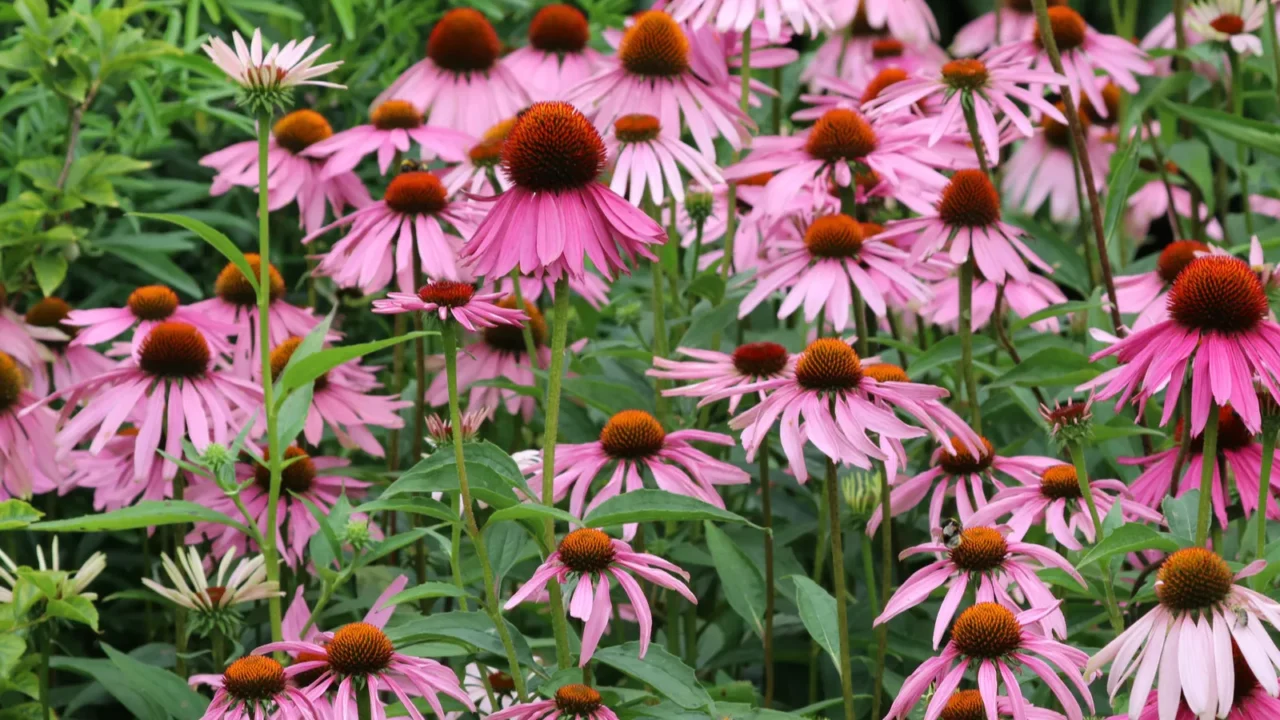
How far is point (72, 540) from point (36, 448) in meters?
0.35

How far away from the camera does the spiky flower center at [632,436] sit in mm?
1394

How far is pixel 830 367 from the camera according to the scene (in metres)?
1.24

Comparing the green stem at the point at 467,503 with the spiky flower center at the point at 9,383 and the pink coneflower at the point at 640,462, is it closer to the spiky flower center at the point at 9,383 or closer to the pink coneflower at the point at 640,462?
the pink coneflower at the point at 640,462

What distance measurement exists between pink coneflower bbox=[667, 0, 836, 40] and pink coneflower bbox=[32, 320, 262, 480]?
641mm

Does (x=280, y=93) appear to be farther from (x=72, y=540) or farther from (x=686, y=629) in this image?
(x=72, y=540)

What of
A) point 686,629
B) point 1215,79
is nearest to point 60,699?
point 686,629

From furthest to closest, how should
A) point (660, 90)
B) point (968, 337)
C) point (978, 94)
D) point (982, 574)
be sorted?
1. point (660, 90)
2. point (978, 94)
3. point (968, 337)
4. point (982, 574)

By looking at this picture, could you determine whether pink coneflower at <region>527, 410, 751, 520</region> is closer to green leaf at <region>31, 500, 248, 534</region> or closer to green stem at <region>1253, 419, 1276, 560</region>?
green leaf at <region>31, 500, 248, 534</region>

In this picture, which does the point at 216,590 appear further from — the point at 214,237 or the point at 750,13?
the point at 750,13

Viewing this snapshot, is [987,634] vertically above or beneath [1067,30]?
beneath

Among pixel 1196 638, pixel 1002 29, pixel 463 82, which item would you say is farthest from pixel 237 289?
pixel 1002 29

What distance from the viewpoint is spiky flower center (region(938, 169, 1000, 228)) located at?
1537 millimetres

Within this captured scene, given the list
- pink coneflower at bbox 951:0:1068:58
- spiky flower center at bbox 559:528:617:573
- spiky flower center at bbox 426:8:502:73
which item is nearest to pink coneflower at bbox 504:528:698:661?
spiky flower center at bbox 559:528:617:573

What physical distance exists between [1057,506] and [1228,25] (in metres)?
0.95
